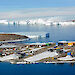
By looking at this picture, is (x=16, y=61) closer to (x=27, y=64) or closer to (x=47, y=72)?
(x=27, y=64)

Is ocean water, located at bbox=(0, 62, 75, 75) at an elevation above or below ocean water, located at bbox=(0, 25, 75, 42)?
below

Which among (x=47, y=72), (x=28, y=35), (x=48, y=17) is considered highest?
(x=48, y=17)

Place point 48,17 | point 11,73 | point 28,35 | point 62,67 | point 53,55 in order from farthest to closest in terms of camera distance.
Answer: point 48,17, point 28,35, point 53,55, point 62,67, point 11,73

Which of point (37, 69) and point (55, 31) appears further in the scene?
point (55, 31)

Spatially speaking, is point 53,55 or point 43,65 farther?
point 53,55

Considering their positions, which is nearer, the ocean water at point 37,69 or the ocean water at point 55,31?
the ocean water at point 37,69

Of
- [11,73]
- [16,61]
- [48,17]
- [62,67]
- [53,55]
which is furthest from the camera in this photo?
[48,17]

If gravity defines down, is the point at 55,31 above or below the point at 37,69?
above

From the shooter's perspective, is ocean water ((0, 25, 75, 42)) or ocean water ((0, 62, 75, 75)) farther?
ocean water ((0, 25, 75, 42))

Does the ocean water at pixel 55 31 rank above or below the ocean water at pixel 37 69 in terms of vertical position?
above

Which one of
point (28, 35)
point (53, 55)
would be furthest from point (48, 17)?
point (53, 55)

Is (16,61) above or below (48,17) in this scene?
below
